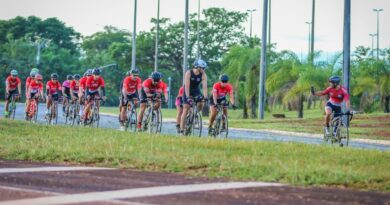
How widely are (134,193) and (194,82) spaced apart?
39.2ft

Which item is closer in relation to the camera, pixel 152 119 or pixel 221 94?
pixel 221 94

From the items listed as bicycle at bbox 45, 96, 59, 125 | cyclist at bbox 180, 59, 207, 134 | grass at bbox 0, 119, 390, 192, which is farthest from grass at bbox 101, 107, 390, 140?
grass at bbox 0, 119, 390, 192

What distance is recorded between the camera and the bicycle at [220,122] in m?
23.1

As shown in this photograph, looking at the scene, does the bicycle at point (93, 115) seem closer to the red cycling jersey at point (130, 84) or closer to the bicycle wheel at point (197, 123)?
the red cycling jersey at point (130, 84)

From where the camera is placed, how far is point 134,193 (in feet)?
33.2

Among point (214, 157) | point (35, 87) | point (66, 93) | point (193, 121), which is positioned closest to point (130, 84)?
point (193, 121)

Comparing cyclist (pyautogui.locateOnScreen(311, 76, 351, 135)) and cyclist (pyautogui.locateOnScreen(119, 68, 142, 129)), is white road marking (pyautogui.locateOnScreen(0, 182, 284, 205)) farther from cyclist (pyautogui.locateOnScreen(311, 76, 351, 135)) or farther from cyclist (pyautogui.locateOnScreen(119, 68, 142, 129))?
cyclist (pyautogui.locateOnScreen(119, 68, 142, 129))

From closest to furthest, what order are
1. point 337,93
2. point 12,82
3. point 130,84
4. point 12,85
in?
point 337,93
point 130,84
point 12,82
point 12,85

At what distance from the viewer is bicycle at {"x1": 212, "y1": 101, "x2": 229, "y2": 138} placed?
909 inches

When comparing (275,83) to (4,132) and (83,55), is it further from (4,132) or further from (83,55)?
(83,55)

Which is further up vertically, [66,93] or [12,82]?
[12,82]

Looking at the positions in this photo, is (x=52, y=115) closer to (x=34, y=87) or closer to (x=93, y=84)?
(x=34, y=87)

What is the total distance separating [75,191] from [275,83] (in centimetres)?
4788

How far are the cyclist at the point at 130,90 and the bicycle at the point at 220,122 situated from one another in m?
3.27
